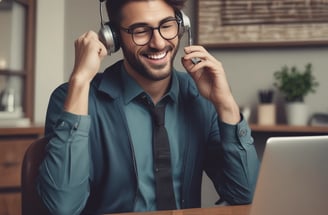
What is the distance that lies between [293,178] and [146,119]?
24.8 inches

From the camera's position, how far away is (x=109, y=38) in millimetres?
1212

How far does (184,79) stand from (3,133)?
1.05m

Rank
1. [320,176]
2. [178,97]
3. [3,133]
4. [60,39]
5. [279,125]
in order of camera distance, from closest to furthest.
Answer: [320,176], [178,97], [3,133], [279,125], [60,39]

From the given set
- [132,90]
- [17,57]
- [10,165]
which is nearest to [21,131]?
[10,165]

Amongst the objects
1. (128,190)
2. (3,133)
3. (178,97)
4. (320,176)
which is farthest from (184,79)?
(3,133)

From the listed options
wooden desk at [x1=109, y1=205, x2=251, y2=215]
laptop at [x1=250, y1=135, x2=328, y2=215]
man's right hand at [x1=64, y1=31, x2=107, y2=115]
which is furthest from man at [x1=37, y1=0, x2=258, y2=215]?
laptop at [x1=250, y1=135, x2=328, y2=215]

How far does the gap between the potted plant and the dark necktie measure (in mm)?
1202

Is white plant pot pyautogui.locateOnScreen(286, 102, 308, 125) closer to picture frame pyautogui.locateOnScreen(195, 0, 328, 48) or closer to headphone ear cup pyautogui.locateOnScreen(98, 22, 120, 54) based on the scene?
picture frame pyautogui.locateOnScreen(195, 0, 328, 48)

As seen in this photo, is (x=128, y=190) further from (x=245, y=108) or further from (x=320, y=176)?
(x=245, y=108)

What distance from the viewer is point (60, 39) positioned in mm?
2715

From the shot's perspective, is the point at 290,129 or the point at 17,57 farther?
the point at 17,57

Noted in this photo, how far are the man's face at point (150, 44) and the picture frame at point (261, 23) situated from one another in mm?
1267

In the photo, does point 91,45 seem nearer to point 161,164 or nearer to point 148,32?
Answer: point 148,32

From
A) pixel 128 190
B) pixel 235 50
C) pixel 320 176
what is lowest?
pixel 128 190
